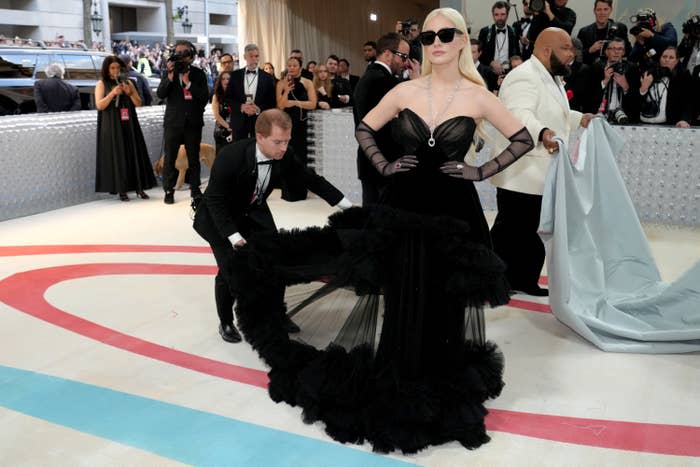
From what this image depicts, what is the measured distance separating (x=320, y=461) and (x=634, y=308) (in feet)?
6.94

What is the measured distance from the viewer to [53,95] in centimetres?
841

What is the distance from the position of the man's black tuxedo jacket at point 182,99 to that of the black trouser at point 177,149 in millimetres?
70

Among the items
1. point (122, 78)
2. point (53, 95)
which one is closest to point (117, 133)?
point (122, 78)

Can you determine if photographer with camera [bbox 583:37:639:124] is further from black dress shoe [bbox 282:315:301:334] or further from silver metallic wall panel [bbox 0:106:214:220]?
silver metallic wall panel [bbox 0:106:214:220]

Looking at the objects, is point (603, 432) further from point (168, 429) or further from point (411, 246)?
point (168, 429)

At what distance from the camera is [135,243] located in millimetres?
5836

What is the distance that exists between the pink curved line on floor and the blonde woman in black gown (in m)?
0.22

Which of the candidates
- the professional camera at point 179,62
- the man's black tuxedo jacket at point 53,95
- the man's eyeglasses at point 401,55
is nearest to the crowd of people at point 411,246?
the man's eyeglasses at point 401,55

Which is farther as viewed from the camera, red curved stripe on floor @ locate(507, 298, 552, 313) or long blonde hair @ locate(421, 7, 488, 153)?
red curved stripe on floor @ locate(507, 298, 552, 313)

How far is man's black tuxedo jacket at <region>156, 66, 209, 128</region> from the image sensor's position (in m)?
7.17

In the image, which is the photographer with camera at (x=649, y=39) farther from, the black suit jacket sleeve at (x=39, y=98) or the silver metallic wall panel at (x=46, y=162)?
the black suit jacket sleeve at (x=39, y=98)

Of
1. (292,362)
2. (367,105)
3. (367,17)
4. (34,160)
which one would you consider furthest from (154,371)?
(367,17)

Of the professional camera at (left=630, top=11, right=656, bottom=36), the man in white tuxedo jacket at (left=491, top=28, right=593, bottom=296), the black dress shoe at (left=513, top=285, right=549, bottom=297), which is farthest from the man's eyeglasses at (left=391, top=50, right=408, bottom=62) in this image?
the professional camera at (left=630, top=11, right=656, bottom=36)

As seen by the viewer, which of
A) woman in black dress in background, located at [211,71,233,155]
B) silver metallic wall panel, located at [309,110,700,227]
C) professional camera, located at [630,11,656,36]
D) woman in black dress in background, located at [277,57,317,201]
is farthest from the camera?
woman in black dress in background, located at [211,71,233,155]
